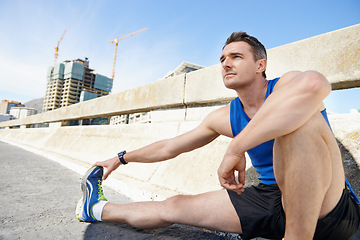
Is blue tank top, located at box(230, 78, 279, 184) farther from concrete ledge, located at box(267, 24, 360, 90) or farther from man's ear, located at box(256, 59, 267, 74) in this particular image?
concrete ledge, located at box(267, 24, 360, 90)

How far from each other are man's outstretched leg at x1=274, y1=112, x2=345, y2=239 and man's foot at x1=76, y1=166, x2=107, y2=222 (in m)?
1.42

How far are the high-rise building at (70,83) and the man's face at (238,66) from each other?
11097 centimetres

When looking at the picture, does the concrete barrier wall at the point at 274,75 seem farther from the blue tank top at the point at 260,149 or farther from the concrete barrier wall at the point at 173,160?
the blue tank top at the point at 260,149

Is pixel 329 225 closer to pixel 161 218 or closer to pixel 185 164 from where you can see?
pixel 161 218

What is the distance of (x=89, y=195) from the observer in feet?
5.89

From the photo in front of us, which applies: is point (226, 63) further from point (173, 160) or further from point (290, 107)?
point (173, 160)

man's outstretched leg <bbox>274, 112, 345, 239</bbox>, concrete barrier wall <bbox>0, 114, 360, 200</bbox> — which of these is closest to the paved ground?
concrete barrier wall <bbox>0, 114, 360, 200</bbox>

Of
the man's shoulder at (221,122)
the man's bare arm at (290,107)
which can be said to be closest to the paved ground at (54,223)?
the man's shoulder at (221,122)

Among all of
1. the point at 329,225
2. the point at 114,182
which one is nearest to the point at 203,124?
the point at 329,225

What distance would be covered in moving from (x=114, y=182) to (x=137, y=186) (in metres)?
0.45

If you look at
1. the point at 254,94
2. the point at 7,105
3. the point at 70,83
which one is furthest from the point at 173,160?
the point at 7,105

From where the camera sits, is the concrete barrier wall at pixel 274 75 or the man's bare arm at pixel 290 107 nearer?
the man's bare arm at pixel 290 107

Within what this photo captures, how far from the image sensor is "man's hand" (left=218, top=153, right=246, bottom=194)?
3.71 ft

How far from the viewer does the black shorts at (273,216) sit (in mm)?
1061
